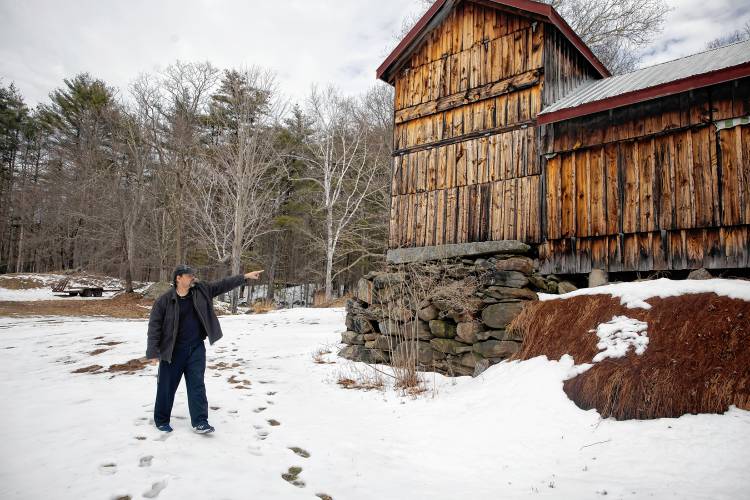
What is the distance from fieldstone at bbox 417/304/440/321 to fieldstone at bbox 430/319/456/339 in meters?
0.11

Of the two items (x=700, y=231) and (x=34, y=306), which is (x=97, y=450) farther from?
(x=34, y=306)

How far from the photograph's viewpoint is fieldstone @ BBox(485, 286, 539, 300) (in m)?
7.33

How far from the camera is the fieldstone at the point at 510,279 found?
7.38 meters

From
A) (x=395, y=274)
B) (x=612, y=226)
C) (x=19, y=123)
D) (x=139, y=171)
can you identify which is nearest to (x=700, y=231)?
(x=612, y=226)

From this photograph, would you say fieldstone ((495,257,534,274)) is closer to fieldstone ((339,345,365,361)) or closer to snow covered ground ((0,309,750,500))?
snow covered ground ((0,309,750,500))

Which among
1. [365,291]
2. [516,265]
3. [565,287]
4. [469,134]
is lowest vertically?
[365,291]

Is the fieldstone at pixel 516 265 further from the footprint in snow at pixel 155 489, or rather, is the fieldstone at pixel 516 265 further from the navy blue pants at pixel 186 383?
the footprint in snow at pixel 155 489

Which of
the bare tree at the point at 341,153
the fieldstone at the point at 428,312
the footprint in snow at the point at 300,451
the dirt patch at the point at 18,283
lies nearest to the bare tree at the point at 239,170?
the bare tree at the point at 341,153

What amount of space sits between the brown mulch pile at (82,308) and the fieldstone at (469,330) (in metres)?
14.1

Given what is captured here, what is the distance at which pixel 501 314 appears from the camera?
7.20m

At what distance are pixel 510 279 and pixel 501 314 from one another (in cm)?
66

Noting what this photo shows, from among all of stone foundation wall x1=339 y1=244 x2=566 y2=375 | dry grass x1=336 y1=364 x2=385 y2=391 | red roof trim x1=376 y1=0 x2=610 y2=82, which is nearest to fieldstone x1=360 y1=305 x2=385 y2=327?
stone foundation wall x1=339 y1=244 x2=566 y2=375

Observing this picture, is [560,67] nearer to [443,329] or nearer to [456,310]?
[456,310]

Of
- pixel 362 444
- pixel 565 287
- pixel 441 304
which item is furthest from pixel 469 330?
pixel 362 444
